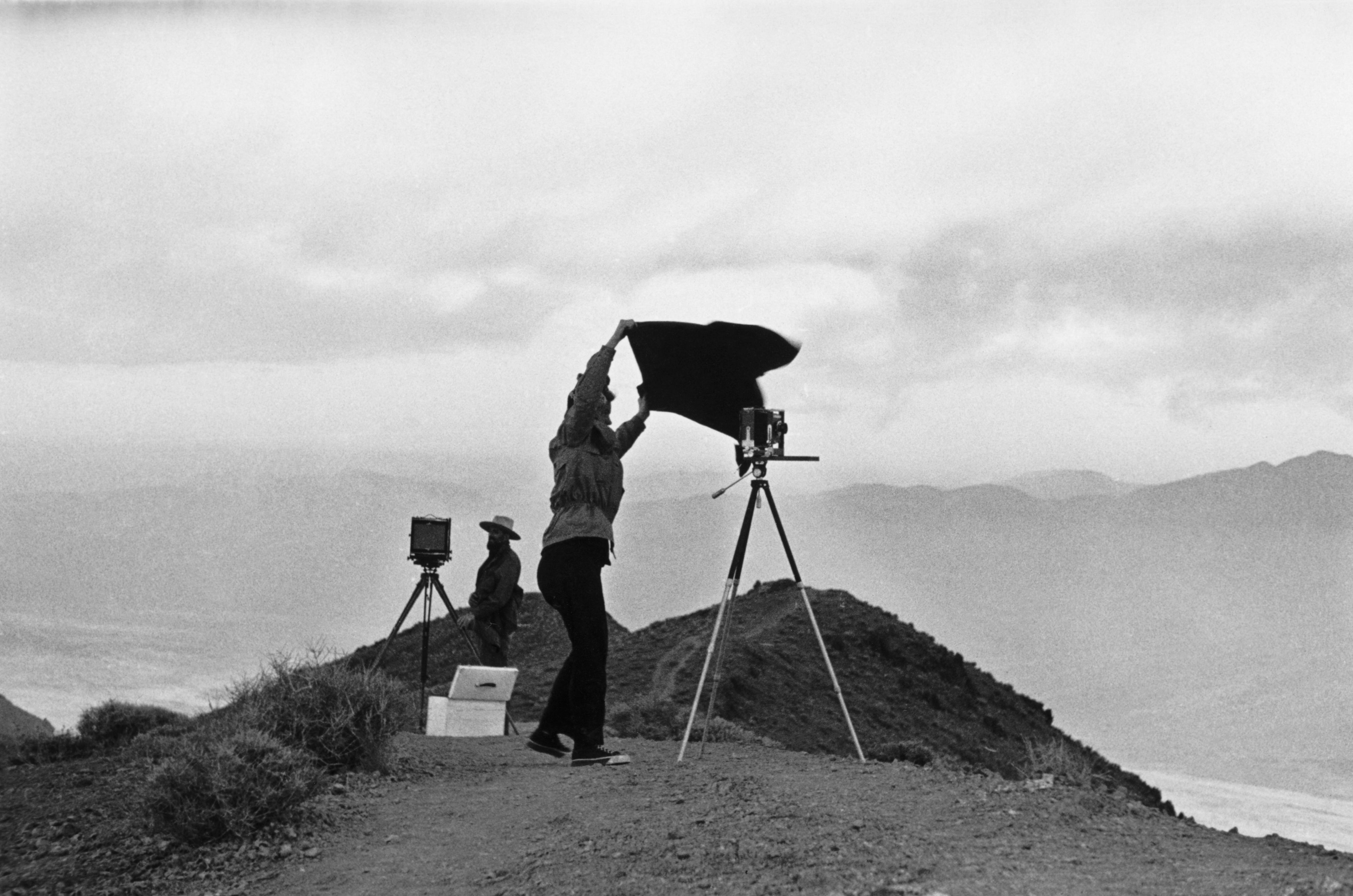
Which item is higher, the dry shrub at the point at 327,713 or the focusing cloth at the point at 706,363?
the focusing cloth at the point at 706,363

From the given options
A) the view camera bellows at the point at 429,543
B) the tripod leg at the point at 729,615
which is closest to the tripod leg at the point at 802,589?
the tripod leg at the point at 729,615

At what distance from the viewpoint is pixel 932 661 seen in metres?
21.9

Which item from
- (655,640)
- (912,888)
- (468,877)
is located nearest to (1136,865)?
(912,888)

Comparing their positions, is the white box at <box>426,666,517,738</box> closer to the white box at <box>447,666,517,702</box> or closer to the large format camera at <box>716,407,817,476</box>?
Result: the white box at <box>447,666,517,702</box>

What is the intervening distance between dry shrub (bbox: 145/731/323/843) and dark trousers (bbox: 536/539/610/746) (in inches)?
70.5

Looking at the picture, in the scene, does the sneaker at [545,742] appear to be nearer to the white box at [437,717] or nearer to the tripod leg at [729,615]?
the tripod leg at [729,615]

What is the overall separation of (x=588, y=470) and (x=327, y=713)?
2.83 metres

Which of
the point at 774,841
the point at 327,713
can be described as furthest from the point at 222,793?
the point at 774,841

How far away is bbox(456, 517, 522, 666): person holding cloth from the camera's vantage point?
607 inches

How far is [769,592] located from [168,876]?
1740 cm

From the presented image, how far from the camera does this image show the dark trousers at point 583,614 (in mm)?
9312

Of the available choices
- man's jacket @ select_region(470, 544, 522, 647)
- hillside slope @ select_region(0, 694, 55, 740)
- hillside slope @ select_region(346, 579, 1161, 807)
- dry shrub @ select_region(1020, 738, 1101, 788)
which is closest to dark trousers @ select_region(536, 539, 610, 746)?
dry shrub @ select_region(1020, 738, 1101, 788)

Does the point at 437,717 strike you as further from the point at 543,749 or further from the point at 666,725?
the point at 543,749

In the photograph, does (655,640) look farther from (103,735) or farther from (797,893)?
(797,893)
